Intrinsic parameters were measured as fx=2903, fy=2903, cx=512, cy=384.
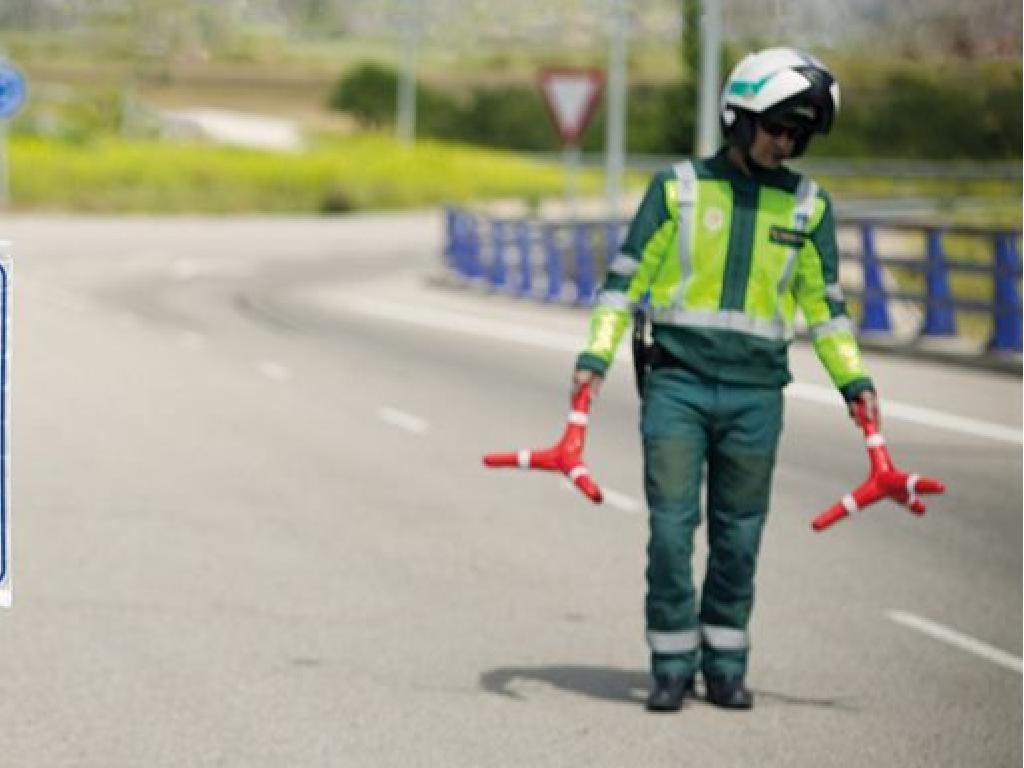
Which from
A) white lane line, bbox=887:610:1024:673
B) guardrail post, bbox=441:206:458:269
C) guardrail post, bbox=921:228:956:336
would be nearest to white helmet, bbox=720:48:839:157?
white lane line, bbox=887:610:1024:673

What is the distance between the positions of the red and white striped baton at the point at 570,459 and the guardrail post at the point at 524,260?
28.5m

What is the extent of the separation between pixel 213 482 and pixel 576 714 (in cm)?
653

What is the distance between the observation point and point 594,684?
360 inches

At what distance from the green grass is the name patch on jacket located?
2247 inches

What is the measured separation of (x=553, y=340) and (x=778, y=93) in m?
19.7

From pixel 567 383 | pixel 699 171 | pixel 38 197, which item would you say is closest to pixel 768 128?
pixel 699 171

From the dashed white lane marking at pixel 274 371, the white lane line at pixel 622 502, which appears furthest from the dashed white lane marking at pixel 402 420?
the white lane line at pixel 622 502

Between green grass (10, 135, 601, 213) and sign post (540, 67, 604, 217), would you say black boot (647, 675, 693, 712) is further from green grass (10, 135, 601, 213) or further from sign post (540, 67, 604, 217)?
green grass (10, 135, 601, 213)

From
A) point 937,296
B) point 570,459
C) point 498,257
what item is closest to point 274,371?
point 937,296

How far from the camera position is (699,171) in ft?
28.2

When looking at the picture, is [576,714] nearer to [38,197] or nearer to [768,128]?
[768,128]

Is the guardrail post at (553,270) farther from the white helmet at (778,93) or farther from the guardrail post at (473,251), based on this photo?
the white helmet at (778,93)

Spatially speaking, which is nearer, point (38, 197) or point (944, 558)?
point (944, 558)

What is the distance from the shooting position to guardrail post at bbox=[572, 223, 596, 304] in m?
34.6
